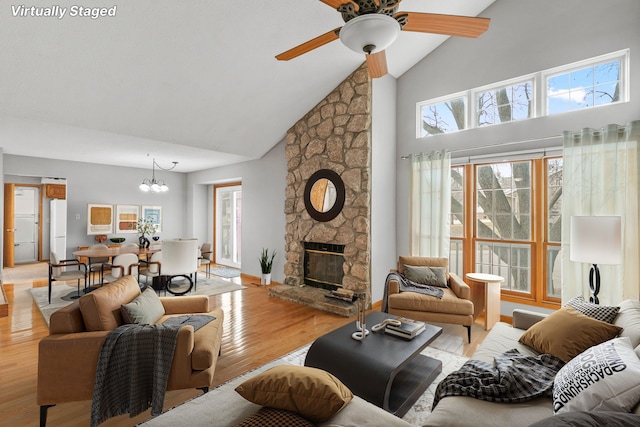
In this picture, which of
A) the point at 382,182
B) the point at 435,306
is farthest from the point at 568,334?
the point at 382,182

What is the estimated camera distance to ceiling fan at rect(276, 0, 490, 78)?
1.62m

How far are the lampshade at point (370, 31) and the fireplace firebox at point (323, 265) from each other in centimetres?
336

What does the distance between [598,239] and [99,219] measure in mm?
8811

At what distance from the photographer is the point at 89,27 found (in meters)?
2.70

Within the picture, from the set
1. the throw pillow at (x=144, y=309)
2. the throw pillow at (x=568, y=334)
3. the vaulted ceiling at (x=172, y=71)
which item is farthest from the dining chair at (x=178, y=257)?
the throw pillow at (x=568, y=334)

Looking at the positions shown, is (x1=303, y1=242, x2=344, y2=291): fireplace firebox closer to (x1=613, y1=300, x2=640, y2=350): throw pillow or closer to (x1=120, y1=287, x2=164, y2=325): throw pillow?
(x1=120, y1=287, x2=164, y2=325): throw pillow

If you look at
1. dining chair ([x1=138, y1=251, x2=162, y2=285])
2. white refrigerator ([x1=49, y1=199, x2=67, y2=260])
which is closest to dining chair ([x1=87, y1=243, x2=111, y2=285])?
dining chair ([x1=138, y1=251, x2=162, y2=285])

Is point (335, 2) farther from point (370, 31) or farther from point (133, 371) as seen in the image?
point (133, 371)

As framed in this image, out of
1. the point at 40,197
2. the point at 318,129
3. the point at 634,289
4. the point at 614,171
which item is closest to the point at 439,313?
the point at 634,289

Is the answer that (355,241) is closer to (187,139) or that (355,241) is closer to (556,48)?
(187,139)

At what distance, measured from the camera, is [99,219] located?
7.13 m

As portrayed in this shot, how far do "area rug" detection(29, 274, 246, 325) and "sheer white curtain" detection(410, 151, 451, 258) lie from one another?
10.5ft

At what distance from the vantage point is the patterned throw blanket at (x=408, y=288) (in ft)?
11.6

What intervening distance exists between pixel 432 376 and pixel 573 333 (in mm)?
1049
